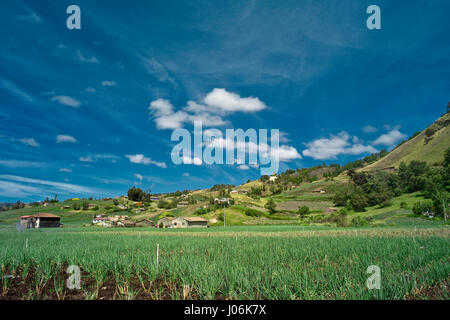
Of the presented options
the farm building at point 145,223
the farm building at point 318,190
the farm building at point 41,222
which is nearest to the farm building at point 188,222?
the farm building at point 145,223

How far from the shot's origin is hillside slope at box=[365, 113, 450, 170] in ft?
440

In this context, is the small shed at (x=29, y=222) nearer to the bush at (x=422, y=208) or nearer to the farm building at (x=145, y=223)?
the farm building at (x=145, y=223)

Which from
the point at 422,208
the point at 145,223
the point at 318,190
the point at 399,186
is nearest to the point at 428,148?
the point at 399,186

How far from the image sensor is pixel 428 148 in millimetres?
146000

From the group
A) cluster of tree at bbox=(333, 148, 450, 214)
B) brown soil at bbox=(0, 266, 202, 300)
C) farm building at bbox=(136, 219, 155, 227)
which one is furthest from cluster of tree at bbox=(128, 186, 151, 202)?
brown soil at bbox=(0, 266, 202, 300)

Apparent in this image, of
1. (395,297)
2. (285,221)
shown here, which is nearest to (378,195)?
(285,221)

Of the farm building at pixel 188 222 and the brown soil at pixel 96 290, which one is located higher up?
the farm building at pixel 188 222

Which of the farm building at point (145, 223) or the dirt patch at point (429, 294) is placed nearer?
the dirt patch at point (429, 294)

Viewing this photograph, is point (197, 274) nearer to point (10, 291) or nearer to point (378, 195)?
point (10, 291)

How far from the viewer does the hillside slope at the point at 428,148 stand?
13400 cm

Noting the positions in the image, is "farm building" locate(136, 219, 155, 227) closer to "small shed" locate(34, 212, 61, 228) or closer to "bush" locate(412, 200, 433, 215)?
"small shed" locate(34, 212, 61, 228)

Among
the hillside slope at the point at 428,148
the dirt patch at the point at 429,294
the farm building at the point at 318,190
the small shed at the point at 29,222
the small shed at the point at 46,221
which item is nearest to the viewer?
the dirt patch at the point at 429,294
